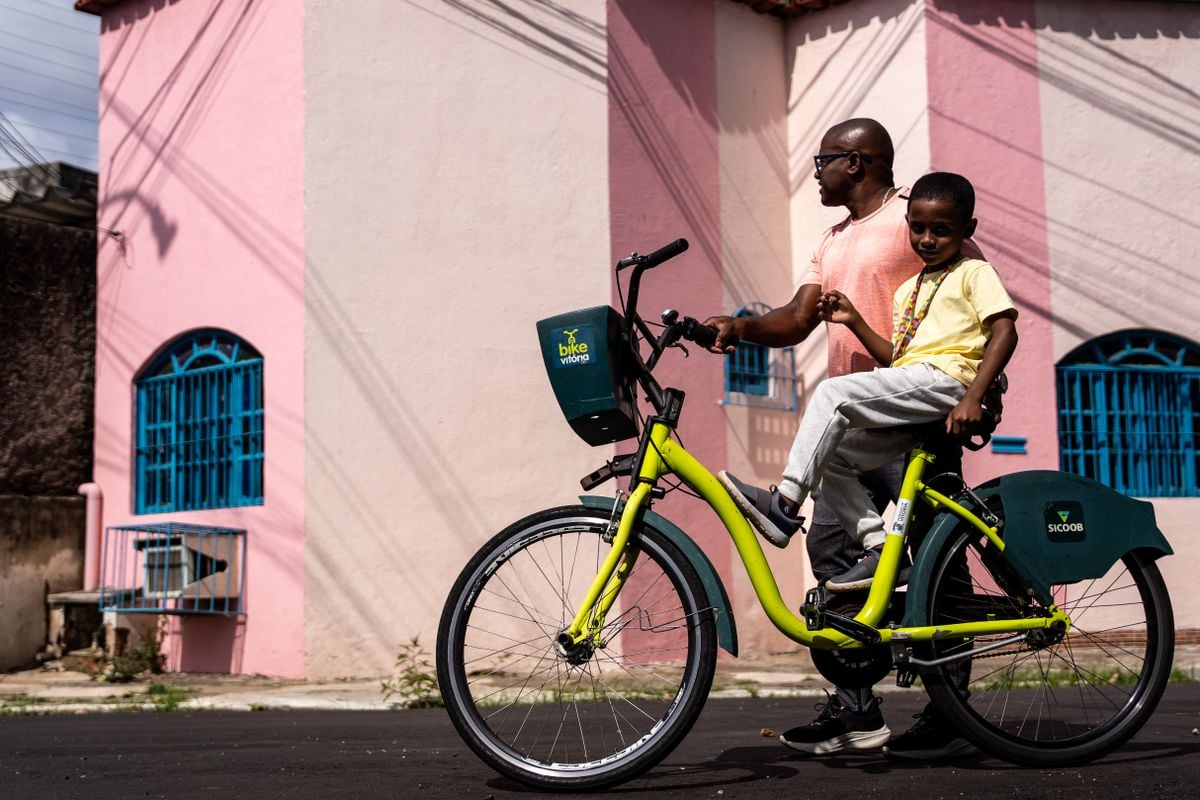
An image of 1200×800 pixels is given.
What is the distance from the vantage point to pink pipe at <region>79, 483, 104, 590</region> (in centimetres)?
1024

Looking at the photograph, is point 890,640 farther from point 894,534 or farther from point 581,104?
point 581,104

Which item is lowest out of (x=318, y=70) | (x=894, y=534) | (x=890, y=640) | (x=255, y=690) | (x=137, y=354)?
(x=255, y=690)

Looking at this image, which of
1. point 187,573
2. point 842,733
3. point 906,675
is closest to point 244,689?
point 187,573

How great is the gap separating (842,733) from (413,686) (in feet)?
13.9

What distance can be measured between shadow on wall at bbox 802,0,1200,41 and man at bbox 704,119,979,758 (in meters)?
6.51

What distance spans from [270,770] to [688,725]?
1.42 metres

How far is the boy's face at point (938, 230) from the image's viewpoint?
412 centimetres

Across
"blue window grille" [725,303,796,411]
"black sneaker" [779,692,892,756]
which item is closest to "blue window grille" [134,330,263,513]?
"blue window grille" [725,303,796,411]

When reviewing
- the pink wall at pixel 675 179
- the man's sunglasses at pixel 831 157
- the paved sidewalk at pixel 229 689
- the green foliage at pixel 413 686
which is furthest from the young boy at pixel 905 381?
the pink wall at pixel 675 179

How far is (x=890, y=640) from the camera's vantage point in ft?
12.5

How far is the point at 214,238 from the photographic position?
991 centimetres

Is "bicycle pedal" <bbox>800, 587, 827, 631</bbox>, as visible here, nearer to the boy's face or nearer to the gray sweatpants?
the gray sweatpants

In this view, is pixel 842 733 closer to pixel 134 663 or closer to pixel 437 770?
pixel 437 770

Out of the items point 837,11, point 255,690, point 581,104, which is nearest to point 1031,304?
point 837,11
